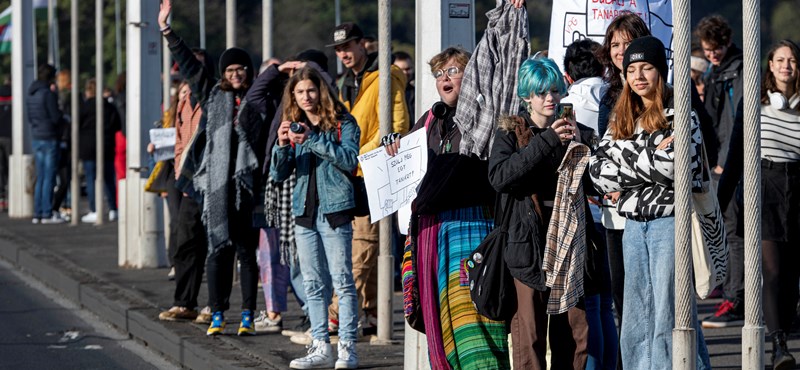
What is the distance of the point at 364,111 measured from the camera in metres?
9.29

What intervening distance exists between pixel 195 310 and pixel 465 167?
411 cm

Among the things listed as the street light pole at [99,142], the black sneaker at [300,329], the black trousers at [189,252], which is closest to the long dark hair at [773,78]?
the black sneaker at [300,329]

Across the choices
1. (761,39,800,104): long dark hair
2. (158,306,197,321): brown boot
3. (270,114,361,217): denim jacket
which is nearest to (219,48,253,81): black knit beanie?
(270,114,361,217): denim jacket

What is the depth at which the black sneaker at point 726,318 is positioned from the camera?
966 cm

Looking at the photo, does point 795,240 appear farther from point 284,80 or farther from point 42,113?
point 42,113

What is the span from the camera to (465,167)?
672 cm

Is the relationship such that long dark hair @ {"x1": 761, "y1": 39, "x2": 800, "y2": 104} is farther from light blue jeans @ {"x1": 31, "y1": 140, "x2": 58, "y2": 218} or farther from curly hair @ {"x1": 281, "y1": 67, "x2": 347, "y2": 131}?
light blue jeans @ {"x1": 31, "y1": 140, "x2": 58, "y2": 218}

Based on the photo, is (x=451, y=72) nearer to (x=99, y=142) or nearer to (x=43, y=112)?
(x=99, y=142)

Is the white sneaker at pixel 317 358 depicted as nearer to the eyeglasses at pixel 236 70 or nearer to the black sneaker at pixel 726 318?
the eyeglasses at pixel 236 70

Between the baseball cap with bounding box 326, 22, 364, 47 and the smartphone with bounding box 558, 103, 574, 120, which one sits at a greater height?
the baseball cap with bounding box 326, 22, 364, 47

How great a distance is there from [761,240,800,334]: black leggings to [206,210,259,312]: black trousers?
10.3ft

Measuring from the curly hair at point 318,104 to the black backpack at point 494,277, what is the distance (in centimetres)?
196

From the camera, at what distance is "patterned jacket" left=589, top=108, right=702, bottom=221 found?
19.8 ft

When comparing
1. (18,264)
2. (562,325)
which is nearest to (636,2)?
(562,325)
